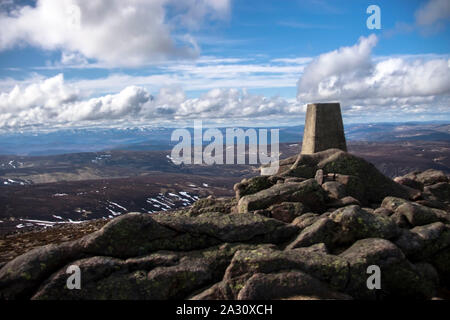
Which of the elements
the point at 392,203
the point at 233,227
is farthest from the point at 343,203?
the point at 233,227

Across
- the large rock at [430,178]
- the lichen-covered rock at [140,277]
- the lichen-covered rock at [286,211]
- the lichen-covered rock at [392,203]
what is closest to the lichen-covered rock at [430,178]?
the large rock at [430,178]

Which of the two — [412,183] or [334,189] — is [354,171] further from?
[412,183]

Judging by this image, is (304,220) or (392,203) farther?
(392,203)

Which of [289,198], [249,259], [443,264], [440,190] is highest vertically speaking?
[289,198]

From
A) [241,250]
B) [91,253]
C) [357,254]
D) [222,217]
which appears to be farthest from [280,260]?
[91,253]

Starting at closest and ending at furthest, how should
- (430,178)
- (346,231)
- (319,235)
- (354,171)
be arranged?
(319,235) → (346,231) → (354,171) → (430,178)
